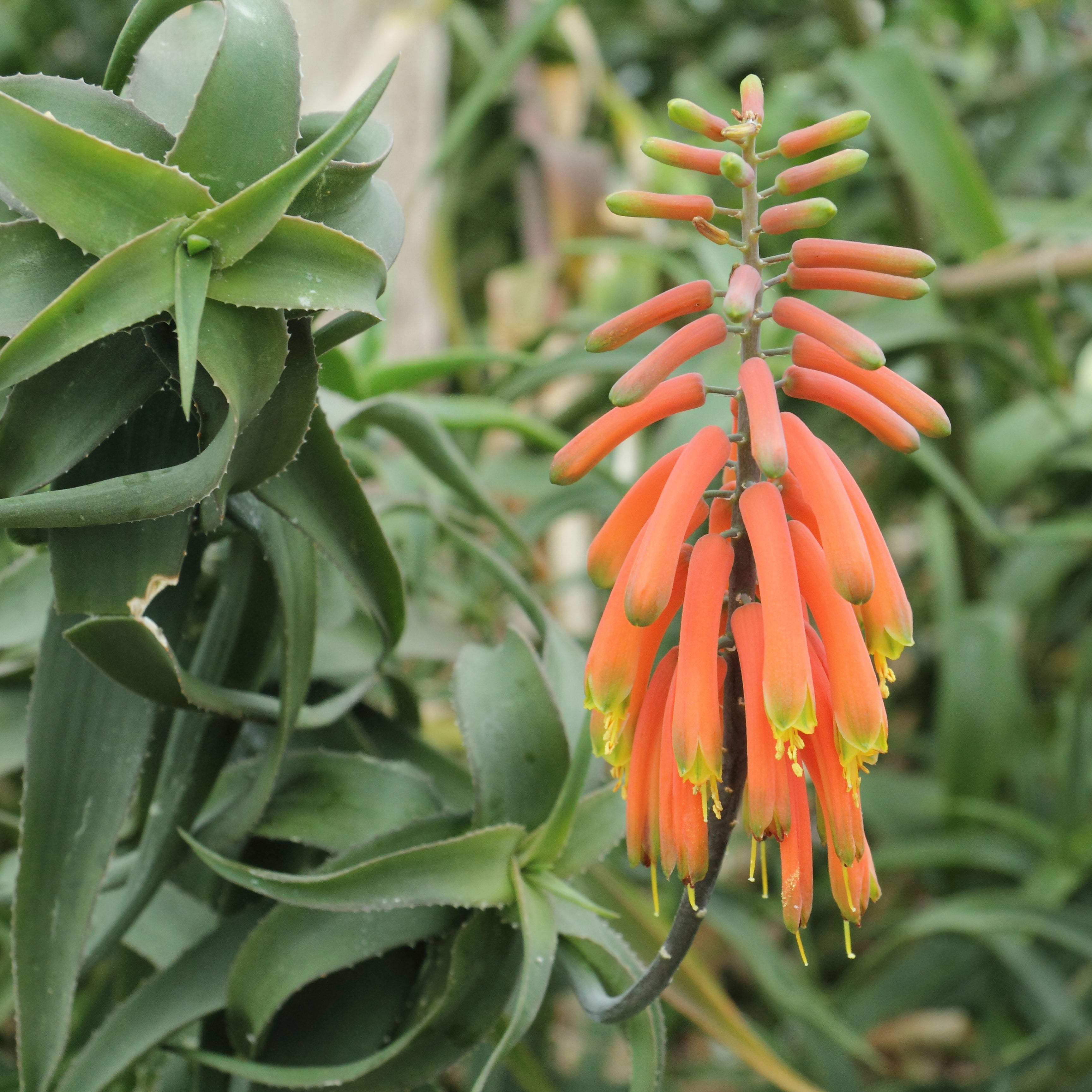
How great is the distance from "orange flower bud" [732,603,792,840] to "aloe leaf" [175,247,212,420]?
0.18 meters

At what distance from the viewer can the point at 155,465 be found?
403mm

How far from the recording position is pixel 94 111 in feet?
1.20

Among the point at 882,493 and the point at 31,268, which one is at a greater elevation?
the point at 31,268

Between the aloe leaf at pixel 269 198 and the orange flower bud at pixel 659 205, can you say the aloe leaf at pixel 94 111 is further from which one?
the orange flower bud at pixel 659 205

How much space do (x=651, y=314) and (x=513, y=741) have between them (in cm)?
22

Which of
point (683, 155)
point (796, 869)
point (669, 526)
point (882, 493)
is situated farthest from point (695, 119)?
point (882, 493)

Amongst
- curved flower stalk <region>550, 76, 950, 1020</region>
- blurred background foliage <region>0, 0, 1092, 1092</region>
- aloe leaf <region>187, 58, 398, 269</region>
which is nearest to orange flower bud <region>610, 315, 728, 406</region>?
curved flower stalk <region>550, 76, 950, 1020</region>

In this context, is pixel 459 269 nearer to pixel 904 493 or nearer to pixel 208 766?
pixel 904 493

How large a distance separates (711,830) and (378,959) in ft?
0.73

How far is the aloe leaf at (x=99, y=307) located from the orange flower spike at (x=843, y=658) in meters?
0.22

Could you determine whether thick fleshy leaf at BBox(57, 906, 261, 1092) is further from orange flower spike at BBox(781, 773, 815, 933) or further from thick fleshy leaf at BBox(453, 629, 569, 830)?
orange flower spike at BBox(781, 773, 815, 933)

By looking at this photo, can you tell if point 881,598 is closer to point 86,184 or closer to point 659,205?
point 659,205

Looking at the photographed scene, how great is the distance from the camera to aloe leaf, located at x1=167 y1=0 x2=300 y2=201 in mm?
351

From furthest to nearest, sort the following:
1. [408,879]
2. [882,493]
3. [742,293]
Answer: [882,493]
[408,879]
[742,293]
